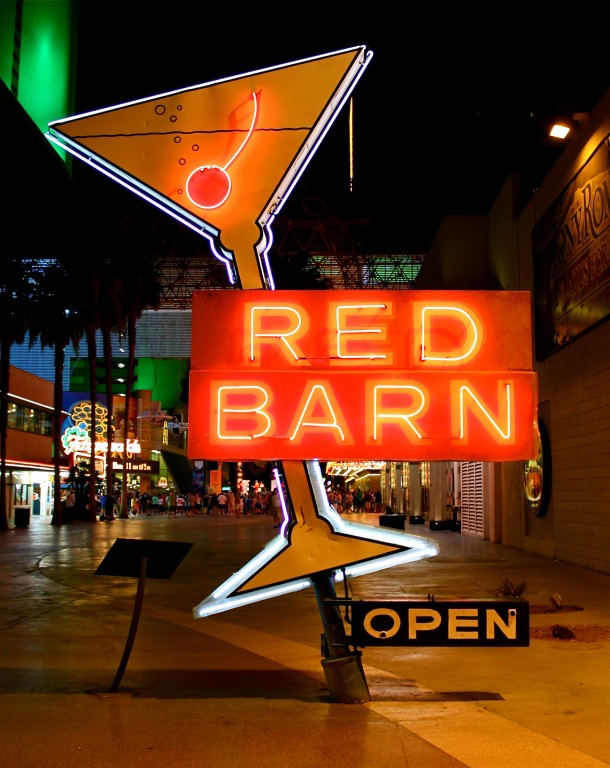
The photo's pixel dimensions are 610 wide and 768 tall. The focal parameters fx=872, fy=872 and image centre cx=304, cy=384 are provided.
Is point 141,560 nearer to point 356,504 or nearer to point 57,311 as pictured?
point 57,311

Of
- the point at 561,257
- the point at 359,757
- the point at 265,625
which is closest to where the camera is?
the point at 359,757

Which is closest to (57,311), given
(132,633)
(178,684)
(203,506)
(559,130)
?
(203,506)

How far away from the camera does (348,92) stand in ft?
25.9

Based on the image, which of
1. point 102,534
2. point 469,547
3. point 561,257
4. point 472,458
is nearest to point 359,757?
point 472,458

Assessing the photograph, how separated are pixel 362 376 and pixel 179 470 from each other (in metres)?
82.9

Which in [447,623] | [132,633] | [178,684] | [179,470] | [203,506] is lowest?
[203,506]

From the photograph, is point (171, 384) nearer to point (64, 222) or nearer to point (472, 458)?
point (64, 222)

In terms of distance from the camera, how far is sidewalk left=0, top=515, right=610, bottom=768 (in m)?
5.88

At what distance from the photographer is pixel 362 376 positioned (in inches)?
292

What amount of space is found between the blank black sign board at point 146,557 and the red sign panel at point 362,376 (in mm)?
1154

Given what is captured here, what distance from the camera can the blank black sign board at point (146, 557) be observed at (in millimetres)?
7805

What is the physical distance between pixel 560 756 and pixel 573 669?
2825 mm

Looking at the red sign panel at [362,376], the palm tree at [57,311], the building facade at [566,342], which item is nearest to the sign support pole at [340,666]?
the red sign panel at [362,376]

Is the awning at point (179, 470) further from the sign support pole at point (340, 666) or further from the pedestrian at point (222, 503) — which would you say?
the sign support pole at point (340, 666)
